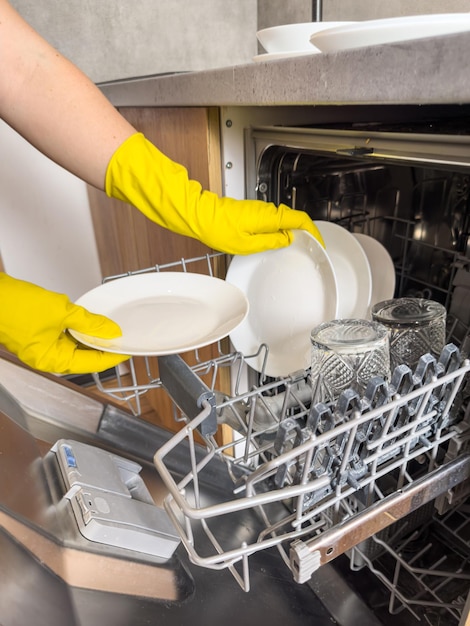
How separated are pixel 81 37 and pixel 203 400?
1576 millimetres

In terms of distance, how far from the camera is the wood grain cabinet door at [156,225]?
84 centimetres

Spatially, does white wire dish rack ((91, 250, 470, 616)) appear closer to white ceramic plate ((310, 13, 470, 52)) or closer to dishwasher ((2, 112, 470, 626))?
dishwasher ((2, 112, 470, 626))

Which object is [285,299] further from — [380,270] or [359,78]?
[359,78]

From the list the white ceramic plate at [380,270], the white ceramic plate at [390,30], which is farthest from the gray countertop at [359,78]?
the white ceramic plate at [380,270]

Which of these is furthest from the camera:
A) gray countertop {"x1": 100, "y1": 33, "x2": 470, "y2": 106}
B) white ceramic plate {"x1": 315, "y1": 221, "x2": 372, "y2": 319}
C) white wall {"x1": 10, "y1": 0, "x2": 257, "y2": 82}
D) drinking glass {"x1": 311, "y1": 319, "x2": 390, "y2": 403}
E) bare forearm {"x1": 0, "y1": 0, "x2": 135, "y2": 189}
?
white wall {"x1": 10, "y1": 0, "x2": 257, "y2": 82}

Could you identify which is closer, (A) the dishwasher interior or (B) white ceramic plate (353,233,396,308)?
(A) the dishwasher interior

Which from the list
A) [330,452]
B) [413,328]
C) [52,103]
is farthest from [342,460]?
[52,103]

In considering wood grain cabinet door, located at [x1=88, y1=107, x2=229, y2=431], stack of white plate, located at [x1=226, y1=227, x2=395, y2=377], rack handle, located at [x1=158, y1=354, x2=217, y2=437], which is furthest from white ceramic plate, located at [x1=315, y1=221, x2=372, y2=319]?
rack handle, located at [x1=158, y1=354, x2=217, y2=437]

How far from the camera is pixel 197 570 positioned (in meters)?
0.55

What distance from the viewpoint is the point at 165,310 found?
0.72m

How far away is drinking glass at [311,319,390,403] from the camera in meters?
0.53

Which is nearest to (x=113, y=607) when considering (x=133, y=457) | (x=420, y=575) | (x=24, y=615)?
(x=24, y=615)

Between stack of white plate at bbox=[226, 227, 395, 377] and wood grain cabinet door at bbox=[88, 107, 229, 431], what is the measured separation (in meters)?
0.13

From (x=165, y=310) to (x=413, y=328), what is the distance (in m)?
0.36
